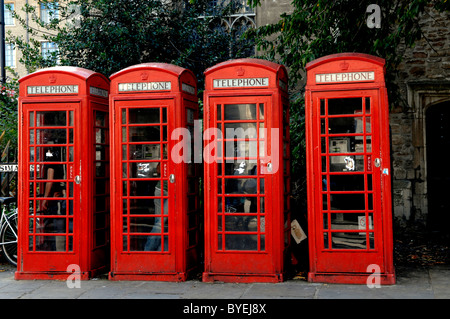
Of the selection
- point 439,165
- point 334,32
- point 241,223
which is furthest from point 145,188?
point 439,165

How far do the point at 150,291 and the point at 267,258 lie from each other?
145 cm

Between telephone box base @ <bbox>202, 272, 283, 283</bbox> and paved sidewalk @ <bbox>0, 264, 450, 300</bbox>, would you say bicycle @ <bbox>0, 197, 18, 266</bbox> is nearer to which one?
paved sidewalk @ <bbox>0, 264, 450, 300</bbox>

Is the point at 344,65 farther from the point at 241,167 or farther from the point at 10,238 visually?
the point at 10,238

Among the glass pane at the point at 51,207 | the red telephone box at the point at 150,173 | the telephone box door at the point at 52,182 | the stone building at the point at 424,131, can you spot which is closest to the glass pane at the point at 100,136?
the telephone box door at the point at 52,182

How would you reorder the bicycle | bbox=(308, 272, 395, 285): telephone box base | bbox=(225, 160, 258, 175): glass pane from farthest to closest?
1. the bicycle
2. bbox=(225, 160, 258, 175): glass pane
3. bbox=(308, 272, 395, 285): telephone box base

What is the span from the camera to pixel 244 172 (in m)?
6.94

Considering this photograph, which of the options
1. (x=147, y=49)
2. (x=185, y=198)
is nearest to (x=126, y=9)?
(x=147, y=49)

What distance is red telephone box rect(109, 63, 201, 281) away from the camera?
7.00 m

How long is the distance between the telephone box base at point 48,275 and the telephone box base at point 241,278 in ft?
5.10

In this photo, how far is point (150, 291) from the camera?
21.4 ft

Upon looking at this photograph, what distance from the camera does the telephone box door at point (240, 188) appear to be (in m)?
6.85

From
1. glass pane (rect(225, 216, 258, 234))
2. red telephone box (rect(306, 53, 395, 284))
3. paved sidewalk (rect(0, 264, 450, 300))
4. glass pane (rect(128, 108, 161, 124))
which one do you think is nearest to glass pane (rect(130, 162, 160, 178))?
glass pane (rect(128, 108, 161, 124))

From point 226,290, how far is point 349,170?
6.68ft

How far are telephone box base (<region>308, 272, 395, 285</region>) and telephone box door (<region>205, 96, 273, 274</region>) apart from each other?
0.58 meters
